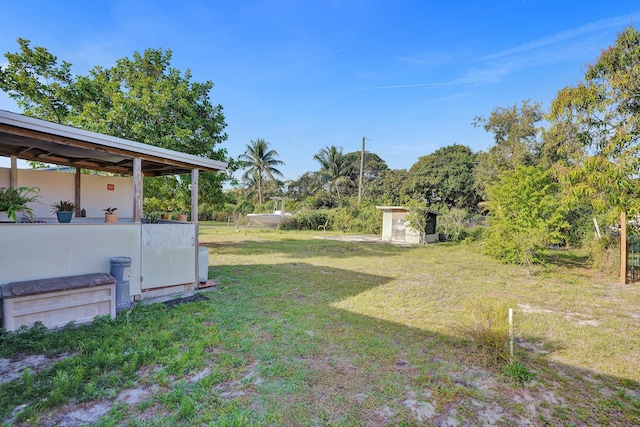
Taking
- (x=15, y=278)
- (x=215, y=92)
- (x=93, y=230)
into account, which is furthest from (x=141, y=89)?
(x=15, y=278)

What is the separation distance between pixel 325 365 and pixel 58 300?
322 cm

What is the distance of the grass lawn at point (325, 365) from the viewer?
7.15 ft

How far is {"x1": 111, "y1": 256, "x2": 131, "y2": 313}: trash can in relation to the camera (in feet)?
13.4

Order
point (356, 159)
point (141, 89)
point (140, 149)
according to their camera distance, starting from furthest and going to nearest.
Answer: point (356, 159) → point (141, 89) → point (140, 149)

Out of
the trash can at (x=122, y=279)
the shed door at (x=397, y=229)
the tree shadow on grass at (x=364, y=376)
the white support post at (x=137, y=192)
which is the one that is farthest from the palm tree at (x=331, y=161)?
the trash can at (x=122, y=279)

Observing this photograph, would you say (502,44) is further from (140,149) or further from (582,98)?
(140,149)

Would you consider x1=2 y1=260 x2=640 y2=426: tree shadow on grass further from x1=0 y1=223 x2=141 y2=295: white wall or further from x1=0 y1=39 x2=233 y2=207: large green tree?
x1=0 y1=39 x2=233 y2=207: large green tree

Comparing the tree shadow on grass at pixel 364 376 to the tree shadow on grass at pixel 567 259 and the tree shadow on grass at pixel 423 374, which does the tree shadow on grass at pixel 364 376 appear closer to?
the tree shadow on grass at pixel 423 374

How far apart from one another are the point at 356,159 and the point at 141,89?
2785cm

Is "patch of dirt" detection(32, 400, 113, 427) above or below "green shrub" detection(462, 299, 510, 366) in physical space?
below

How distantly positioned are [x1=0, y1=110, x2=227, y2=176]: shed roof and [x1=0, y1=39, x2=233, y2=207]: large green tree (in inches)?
91.6

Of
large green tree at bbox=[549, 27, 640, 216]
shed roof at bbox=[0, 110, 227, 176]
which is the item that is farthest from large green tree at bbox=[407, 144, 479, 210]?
shed roof at bbox=[0, 110, 227, 176]

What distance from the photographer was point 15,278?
3500 mm

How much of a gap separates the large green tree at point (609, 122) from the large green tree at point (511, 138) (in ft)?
31.3
